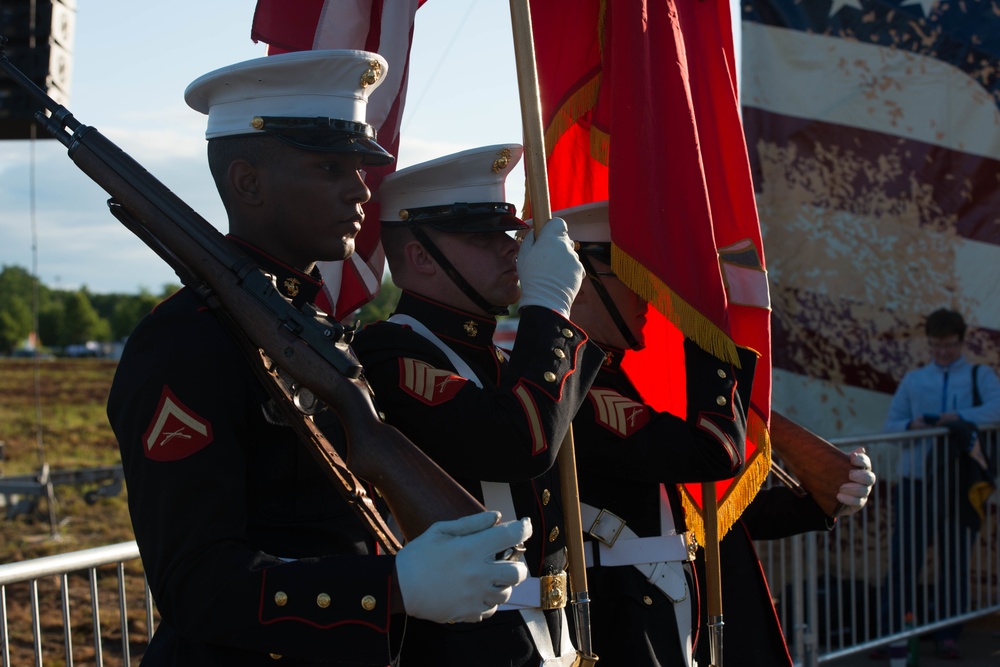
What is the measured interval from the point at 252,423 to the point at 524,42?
1.35 meters

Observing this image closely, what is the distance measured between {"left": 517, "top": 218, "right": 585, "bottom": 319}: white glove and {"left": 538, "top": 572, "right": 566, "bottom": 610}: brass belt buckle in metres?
0.63

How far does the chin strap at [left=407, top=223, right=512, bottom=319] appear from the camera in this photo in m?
2.78

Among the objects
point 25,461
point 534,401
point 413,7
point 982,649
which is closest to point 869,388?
point 982,649

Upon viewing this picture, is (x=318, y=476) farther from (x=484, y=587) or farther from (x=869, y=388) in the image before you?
(x=869, y=388)

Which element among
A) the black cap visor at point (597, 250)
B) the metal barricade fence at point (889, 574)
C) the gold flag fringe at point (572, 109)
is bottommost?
the metal barricade fence at point (889, 574)

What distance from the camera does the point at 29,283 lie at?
459 feet

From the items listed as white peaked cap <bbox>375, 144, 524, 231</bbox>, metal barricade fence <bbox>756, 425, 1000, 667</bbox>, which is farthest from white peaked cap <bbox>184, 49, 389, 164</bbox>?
metal barricade fence <bbox>756, 425, 1000, 667</bbox>

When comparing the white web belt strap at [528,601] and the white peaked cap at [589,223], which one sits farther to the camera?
the white peaked cap at [589,223]

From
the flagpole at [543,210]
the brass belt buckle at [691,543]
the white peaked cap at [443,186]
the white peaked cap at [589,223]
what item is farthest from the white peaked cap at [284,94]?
the brass belt buckle at [691,543]

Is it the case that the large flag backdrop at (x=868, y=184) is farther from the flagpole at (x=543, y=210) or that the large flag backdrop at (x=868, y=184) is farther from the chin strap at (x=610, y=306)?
the flagpole at (x=543, y=210)

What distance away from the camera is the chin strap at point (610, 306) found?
11.1 feet

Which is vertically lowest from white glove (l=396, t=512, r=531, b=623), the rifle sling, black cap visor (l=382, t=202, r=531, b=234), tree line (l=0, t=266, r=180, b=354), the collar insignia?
tree line (l=0, t=266, r=180, b=354)

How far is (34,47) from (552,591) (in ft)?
20.8

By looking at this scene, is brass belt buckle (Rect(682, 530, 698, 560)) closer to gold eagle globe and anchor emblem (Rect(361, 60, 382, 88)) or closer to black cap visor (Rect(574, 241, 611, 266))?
black cap visor (Rect(574, 241, 611, 266))
